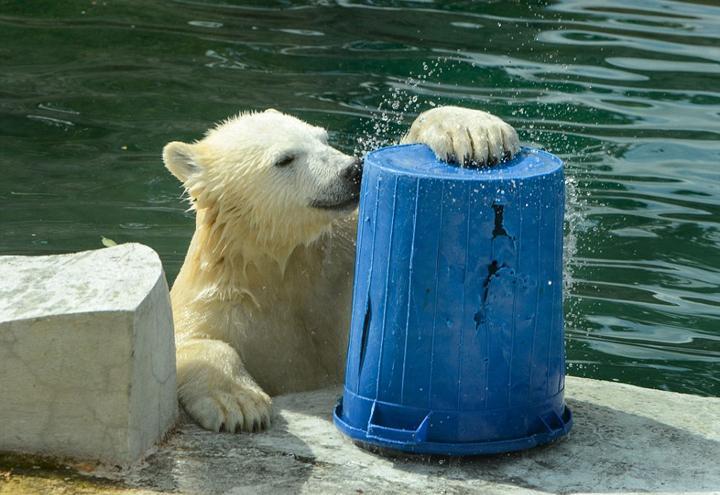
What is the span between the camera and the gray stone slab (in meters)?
3.42

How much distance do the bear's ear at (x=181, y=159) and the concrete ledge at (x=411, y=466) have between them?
0.95m

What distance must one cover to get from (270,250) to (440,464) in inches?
46.1

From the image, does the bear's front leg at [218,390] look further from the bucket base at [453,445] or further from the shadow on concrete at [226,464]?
the bucket base at [453,445]

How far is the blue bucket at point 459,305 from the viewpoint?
11.3ft

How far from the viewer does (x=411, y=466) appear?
3570mm

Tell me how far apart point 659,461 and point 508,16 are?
7.73 meters

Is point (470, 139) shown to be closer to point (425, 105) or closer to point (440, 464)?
point (440, 464)

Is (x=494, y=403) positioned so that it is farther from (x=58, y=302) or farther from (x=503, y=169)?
(x=58, y=302)

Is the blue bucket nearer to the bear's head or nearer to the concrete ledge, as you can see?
the concrete ledge

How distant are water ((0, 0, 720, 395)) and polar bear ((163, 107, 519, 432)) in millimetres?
1508

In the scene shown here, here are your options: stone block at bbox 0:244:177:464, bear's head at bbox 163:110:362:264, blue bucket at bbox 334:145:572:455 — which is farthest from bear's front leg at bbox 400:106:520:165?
stone block at bbox 0:244:177:464

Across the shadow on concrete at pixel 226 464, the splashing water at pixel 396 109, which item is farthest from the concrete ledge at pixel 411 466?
the splashing water at pixel 396 109

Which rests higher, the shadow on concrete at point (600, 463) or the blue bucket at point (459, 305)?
the blue bucket at point (459, 305)

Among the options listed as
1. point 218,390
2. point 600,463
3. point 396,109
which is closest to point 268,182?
point 218,390
